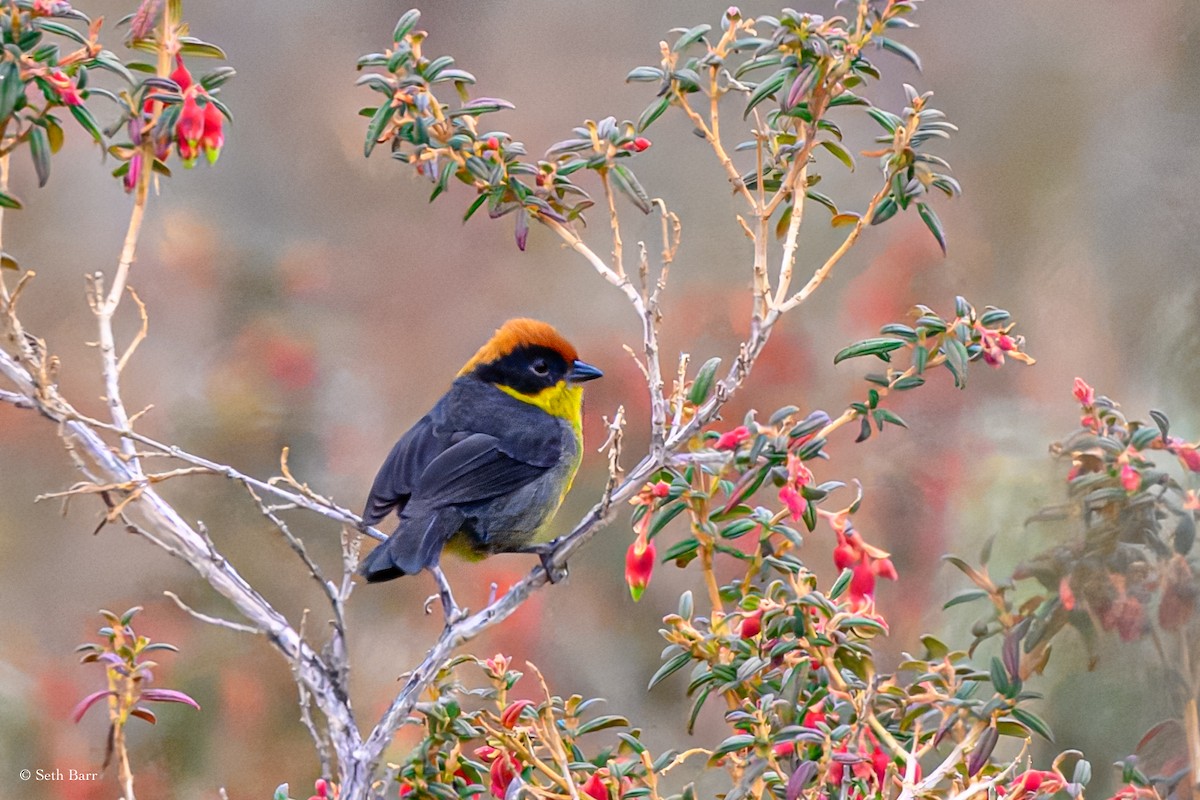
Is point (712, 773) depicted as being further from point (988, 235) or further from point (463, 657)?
point (988, 235)

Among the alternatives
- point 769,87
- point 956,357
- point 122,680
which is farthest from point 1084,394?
point 122,680

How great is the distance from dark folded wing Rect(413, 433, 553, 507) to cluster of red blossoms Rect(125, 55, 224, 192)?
28.3 inches

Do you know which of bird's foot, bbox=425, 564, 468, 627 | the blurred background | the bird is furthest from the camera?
the blurred background

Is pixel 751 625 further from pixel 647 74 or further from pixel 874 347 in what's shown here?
pixel 647 74

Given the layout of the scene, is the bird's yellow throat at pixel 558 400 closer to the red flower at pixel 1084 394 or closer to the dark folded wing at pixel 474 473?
the dark folded wing at pixel 474 473

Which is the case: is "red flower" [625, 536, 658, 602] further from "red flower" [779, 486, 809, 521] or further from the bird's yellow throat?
the bird's yellow throat

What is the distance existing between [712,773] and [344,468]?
3.74ft

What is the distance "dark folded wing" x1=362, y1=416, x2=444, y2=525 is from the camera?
2281 millimetres

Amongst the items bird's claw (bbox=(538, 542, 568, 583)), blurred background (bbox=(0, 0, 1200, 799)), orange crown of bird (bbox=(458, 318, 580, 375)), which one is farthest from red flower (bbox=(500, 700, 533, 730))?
blurred background (bbox=(0, 0, 1200, 799))

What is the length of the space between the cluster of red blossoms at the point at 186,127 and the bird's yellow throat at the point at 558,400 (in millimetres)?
974

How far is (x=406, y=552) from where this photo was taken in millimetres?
2039

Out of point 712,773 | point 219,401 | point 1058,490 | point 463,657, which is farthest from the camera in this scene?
point 219,401

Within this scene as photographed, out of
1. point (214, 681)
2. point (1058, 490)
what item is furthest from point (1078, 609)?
point (214, 681)

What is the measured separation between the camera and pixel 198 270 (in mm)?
3369
